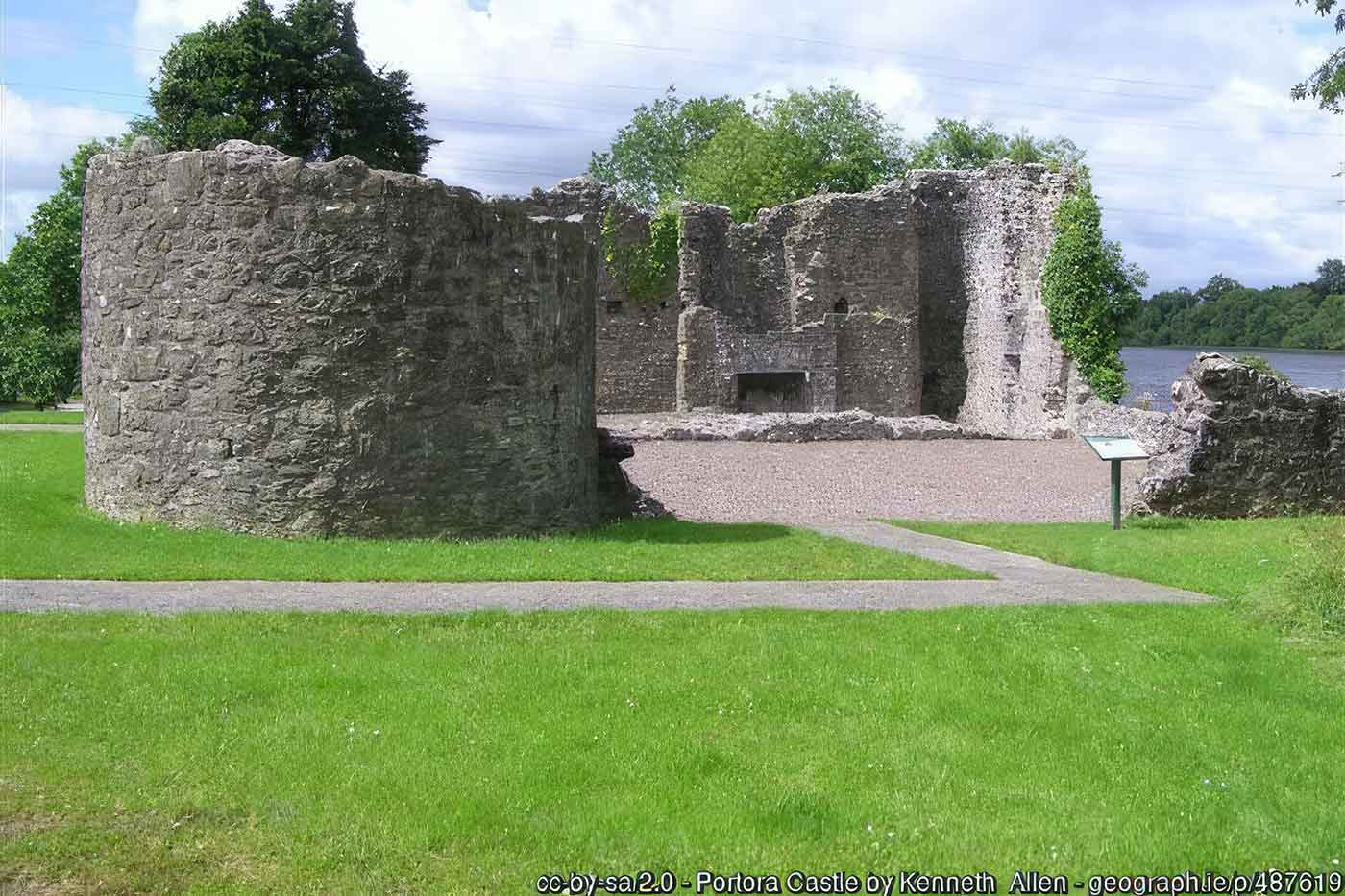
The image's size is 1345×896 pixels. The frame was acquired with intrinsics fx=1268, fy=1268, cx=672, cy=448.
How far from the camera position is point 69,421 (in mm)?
28031

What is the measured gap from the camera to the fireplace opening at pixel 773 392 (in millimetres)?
31562

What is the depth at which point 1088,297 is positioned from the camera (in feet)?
90.4

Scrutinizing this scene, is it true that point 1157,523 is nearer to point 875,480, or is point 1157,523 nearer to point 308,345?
point 875,480

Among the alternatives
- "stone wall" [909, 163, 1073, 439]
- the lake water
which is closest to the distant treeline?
the lake water

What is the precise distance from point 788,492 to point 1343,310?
56.1 metres

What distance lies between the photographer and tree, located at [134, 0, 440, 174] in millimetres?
37344

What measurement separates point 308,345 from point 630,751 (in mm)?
6733

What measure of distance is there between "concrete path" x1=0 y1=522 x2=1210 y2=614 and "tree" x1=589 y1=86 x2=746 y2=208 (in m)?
57.8

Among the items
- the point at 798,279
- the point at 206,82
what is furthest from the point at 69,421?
the point at 798,279

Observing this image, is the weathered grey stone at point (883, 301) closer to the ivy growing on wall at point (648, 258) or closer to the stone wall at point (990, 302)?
the stone wall at point (990, 302)

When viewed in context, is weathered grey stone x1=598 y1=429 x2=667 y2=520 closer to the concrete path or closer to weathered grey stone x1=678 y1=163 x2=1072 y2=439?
the concrete path

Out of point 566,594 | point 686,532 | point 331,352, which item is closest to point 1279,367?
point 686,532

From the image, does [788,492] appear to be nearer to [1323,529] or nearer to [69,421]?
[1323,529]

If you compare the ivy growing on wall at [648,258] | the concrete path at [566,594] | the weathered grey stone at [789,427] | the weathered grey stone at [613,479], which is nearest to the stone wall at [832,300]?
the ivy growing on wall at [648,258]
